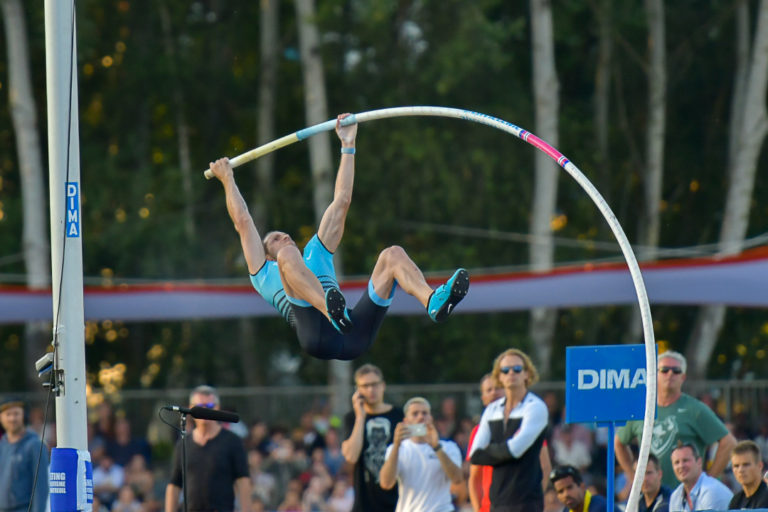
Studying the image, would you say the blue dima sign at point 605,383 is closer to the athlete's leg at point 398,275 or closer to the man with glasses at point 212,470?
the athlete's leg at point 398,275

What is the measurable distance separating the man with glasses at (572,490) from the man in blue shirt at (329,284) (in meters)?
1.19

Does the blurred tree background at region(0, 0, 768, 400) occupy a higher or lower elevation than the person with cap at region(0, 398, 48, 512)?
higher

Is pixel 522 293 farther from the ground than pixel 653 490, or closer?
farther from the ground

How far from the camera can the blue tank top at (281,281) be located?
305 inches

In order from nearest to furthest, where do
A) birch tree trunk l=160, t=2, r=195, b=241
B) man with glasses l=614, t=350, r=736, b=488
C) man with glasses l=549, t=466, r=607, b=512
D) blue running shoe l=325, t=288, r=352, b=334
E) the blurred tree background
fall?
blue running shoe l=325, t=288, r=352, b=334 → man with glasses l=549, t=466, r=607, b=512 → man with glasses l=614, t=350, r=736, b=488 → the blurred tree background → birch tree trunk l=160, t=2, r=195, b=241

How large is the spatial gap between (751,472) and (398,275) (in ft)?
7.29

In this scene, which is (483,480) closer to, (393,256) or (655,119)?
(393,256)

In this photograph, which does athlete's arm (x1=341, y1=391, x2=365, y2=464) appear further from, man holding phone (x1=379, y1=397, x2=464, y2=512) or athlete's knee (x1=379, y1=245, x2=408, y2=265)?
athlete's knee (x1=379, y1=245, x2=408, y2=265)

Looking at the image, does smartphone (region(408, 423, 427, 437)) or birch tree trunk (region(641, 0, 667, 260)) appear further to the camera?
birch tree trunk (region(641, 0, 667, 260))

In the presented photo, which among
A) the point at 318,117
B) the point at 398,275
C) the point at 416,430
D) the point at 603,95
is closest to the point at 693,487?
the point at 416,430

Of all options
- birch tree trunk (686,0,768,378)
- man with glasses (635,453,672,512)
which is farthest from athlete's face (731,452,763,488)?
birch tree trunk (686,0,768,378)

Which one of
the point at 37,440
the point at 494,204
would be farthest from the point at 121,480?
the point at 494,204

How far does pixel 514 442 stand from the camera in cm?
722

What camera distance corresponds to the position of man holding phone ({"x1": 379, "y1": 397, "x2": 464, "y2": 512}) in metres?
7.99
